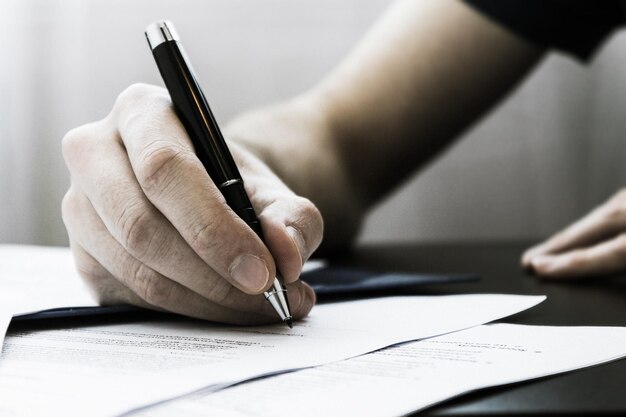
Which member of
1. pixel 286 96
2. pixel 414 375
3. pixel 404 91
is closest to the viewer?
pixel 414 375

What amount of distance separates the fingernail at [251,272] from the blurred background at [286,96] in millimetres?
688

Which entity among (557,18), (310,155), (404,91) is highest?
(557,18)

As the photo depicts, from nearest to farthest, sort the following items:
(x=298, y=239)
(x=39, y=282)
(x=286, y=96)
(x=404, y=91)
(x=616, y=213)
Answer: (x=298, y=239), (x=39, y=282), (x=616, y=213), (x=404, y=91), (x=286, y=96)

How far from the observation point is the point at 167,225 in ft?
1.19

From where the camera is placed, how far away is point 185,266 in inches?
14.1

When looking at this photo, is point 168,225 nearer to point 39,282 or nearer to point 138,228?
point 138,228

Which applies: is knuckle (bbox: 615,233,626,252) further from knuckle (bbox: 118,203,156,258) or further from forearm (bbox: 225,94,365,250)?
knuckle (bbox: 118,203,156,258)

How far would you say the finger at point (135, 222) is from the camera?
357mm

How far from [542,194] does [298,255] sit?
89cm

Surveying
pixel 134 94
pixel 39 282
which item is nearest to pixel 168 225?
pixel 134 94

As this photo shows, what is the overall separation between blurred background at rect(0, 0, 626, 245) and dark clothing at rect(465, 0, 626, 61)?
221mm

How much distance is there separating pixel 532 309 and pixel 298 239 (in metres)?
0.16

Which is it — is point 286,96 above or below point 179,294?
above

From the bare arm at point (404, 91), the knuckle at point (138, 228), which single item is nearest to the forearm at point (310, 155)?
the bare arm at point (404, 91)
